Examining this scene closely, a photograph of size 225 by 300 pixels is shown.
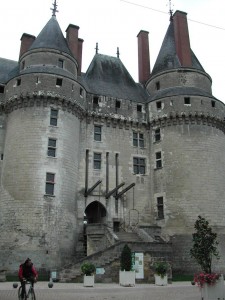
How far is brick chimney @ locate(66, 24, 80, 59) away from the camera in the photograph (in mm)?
31898

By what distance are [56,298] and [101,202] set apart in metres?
15.6

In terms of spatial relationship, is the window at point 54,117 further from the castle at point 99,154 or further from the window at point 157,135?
the window at point 157,135

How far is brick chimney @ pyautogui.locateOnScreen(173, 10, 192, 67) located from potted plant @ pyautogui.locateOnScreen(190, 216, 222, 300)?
2146 centimetres

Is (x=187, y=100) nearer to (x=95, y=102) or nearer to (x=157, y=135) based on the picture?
(x=157, y=135)

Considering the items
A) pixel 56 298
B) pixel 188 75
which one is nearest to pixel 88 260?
pixel 56 298

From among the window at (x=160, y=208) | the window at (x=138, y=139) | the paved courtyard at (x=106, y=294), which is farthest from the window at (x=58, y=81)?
the paved courtyard at (x=106, y=294)

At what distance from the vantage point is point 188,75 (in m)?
32.1

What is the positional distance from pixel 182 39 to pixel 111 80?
7.56 m

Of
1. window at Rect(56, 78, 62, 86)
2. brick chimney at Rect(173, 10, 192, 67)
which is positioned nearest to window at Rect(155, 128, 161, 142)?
brick chimney at Rect(173, 10, 192, 67)

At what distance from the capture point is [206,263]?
44.3ft

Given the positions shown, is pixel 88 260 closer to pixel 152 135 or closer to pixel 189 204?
pixel 189 204

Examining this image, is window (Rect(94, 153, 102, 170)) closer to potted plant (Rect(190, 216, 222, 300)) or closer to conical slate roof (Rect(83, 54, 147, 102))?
conical slate roof (Rect(83, 54, 147, 102))

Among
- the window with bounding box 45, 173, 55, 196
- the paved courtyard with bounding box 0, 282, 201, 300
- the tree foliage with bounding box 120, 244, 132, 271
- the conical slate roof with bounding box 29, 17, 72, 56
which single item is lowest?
the paved courtyard with bounding box 0, 282, 201, 300

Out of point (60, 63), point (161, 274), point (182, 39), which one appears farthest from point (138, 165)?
point (182, 39)
